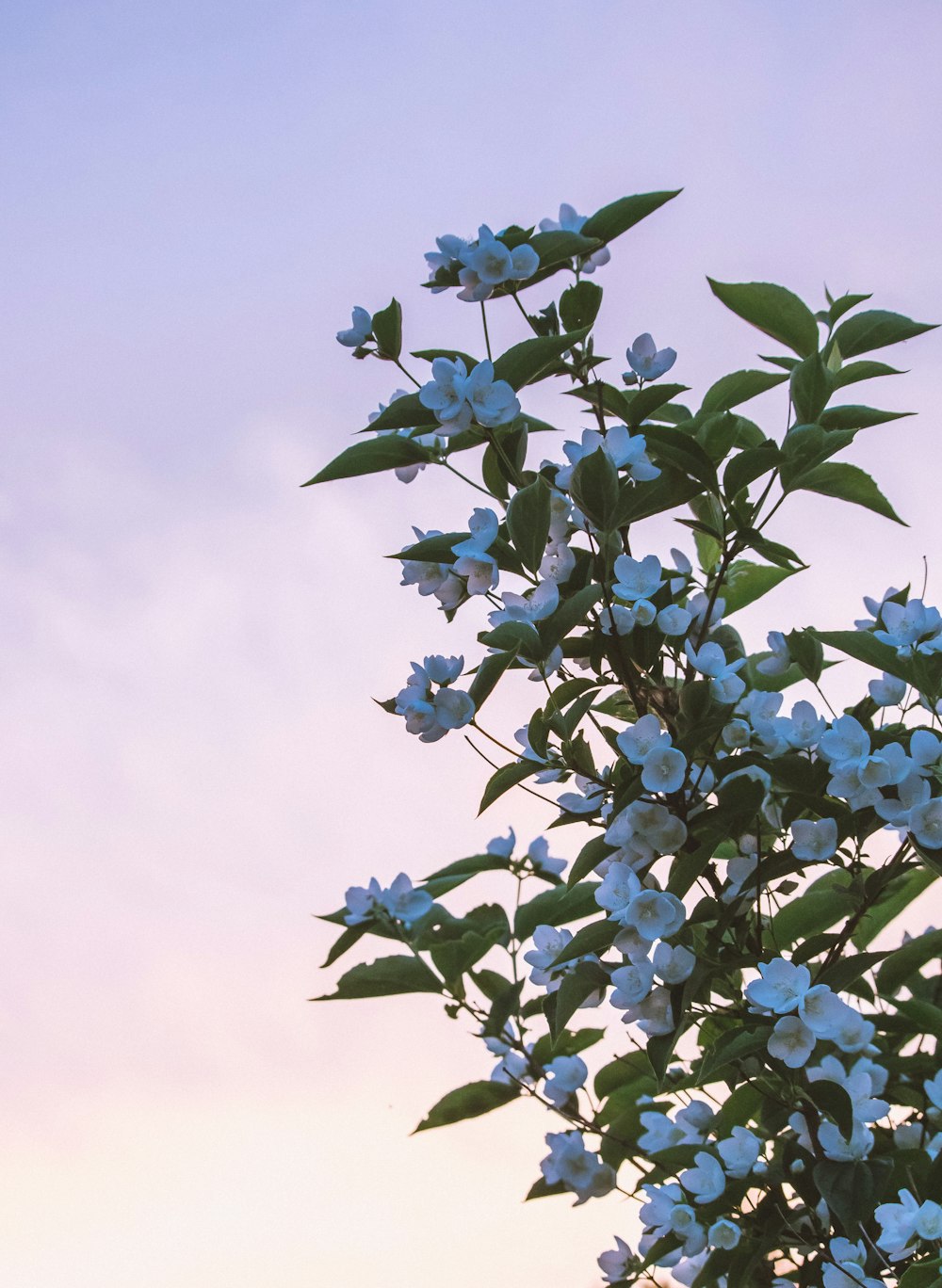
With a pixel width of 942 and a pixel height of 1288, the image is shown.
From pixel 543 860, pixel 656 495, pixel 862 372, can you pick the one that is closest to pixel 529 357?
pixel 656 495

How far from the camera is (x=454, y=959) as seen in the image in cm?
115

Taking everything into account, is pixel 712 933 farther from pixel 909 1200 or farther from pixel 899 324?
pixel 899 324

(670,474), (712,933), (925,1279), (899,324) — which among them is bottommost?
(925,1279)

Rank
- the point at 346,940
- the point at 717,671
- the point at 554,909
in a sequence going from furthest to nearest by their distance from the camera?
1. the point at 554,909
2. the point at 346,940
3. the point at 717,671

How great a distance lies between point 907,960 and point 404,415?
779mm

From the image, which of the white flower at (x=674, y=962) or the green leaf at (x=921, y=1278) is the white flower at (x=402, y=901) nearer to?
the white flower at (x=674, y=962)

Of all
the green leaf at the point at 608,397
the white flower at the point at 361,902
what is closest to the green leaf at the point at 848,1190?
the white flower at the point at 361,902

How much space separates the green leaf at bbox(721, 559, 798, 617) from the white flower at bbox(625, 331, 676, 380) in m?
0.26

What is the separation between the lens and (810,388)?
104 cm

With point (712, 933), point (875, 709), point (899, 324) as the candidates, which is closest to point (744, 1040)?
point (712, 933)

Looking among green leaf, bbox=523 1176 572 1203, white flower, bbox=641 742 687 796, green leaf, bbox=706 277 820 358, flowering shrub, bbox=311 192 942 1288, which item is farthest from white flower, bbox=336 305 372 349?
green leaf, bbox=523 1176 572 1203

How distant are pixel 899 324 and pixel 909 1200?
759mm

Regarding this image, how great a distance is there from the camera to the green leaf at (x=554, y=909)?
1.18 m

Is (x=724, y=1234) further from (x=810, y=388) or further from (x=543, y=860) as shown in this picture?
(x=810, y=388)
